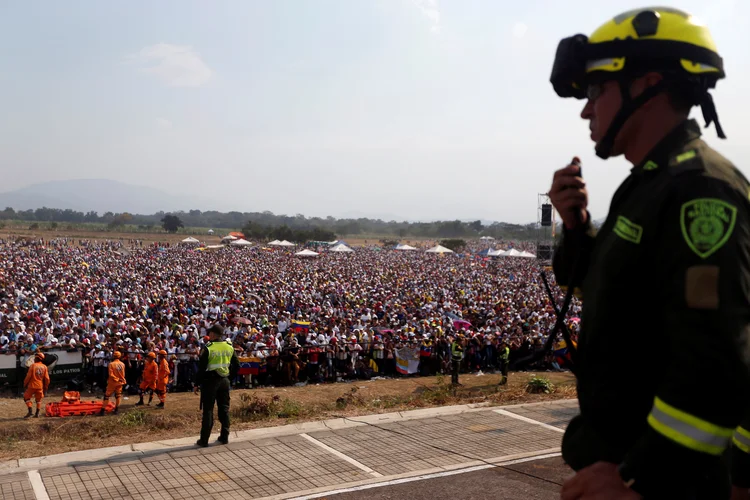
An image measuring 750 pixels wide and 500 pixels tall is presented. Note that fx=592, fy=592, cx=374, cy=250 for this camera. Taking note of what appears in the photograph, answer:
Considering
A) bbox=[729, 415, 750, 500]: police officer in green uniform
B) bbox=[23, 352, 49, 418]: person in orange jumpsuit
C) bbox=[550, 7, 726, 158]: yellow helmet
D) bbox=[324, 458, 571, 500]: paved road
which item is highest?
bbox=[550, 7, 726, 158]: yellow helmet

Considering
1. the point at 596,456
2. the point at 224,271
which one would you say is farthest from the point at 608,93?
the point at 224,271

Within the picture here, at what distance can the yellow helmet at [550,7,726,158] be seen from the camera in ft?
4.95

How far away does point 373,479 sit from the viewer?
6613 millimetres

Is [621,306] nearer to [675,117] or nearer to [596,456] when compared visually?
[596,456]

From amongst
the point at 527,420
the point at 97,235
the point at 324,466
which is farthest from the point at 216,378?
the point at 97,235

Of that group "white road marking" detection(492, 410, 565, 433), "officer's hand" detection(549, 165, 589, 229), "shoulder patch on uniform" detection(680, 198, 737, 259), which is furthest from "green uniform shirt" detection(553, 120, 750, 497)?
"white road marking" detection(492, 410, 565, 433)

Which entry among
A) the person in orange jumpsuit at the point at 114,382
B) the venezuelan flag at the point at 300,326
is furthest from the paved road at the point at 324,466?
the venezuelan flag at the point at 300,326

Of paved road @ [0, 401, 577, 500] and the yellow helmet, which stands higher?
the yellow helmet

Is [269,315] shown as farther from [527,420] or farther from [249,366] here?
[527,420]

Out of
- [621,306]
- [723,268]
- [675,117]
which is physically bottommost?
[621,306]

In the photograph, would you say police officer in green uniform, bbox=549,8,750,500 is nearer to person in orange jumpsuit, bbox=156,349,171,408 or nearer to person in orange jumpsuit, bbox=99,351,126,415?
person in orange jumpsuit, bbox=99,351,126,415

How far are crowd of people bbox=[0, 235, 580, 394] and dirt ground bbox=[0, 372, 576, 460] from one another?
4.30ft

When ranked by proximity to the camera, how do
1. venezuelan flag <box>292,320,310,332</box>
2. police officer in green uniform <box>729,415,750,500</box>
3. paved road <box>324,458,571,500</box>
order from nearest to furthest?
police officer in green uniform <box>729,415,750,500</box> < paved road <box>324,458,571,500</box> < venezuelan flag <box>292,320,310,332</box>

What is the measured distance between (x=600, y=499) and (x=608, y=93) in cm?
103
